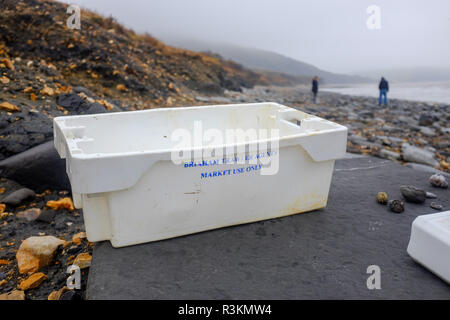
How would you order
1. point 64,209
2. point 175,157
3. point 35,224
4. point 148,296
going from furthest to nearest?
point 64,209 → point 35,224 → point 175,157 → point 148,296

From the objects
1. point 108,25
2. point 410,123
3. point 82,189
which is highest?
point 108,25

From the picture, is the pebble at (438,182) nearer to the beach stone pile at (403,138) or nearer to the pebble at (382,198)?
the pebble at (382,198)

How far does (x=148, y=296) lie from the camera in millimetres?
1874

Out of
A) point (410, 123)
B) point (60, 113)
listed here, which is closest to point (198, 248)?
point (60, 113)

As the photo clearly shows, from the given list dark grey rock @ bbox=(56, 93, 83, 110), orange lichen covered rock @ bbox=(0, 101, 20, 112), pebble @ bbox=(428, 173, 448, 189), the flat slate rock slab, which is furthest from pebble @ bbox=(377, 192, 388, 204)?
orange lichen covered rock @ bbox=(0, 101, 20, 112)

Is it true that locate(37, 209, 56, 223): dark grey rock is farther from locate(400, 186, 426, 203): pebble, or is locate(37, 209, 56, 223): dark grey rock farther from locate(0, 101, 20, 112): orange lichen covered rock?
locate(400, 186, 426, 203): pebble

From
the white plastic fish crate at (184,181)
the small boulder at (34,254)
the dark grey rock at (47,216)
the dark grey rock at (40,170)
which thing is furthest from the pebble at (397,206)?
the dark grey rock at (40,170)

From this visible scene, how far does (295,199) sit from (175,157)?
97 cm

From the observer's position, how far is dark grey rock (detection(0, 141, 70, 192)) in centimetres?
346

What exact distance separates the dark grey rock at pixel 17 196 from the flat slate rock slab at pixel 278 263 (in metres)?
1.46

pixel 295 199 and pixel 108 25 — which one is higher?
pixel 108 25

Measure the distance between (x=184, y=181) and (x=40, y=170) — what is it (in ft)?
6.38

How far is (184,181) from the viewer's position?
218 centimetres

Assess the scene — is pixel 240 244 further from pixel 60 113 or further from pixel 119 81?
pixel 119 81
